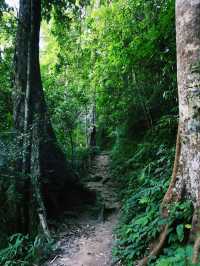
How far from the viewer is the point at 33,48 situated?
9.07 m

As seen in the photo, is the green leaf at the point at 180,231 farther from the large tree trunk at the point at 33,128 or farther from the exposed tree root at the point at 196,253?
the large tree trunk at the point at 33,128

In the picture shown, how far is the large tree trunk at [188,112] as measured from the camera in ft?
14.0

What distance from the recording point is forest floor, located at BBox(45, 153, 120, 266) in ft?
18.5

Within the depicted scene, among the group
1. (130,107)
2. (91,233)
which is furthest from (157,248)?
(130,107)

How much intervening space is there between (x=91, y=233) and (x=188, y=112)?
4223 millimetres

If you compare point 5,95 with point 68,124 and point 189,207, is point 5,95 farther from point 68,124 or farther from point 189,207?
point 189,207

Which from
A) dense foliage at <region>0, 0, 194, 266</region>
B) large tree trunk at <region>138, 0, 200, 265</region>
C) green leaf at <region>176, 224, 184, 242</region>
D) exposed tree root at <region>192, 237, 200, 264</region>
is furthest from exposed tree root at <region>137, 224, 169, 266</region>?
exposed tree root at <region>192, 237, 200, 264</region>

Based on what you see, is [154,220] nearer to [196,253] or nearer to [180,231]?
[180,231]

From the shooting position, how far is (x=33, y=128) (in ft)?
26.0

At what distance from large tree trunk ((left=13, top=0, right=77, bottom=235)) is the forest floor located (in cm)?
93

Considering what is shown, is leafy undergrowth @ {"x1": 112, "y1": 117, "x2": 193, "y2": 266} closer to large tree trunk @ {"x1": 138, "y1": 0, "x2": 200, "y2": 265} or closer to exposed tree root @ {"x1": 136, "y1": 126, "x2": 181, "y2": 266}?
exposed tree root @ {"x1": 136, "y1": 126, "x2": 181, "y2": 266}

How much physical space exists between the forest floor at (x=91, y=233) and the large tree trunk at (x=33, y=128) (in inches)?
36.5

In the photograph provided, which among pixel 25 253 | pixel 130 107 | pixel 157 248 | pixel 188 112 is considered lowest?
pixel 25 253

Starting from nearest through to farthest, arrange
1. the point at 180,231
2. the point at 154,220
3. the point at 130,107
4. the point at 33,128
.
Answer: the point at 180,231 → the point at 154,220 → the point at 33,128 → the point at 130,107
